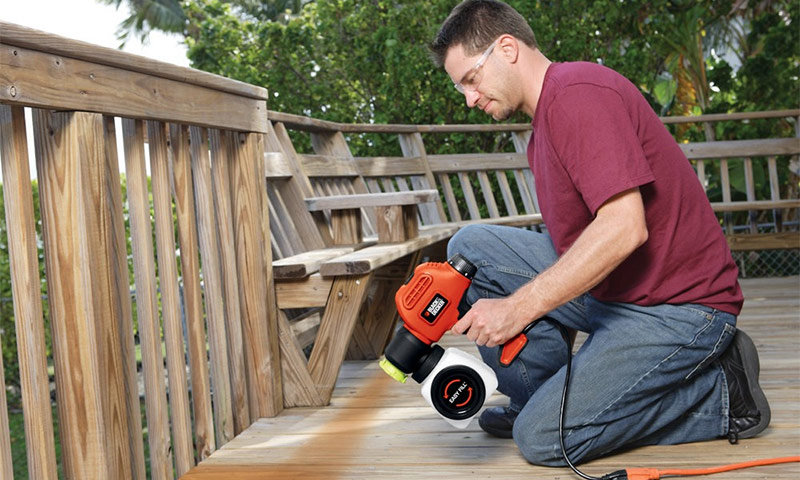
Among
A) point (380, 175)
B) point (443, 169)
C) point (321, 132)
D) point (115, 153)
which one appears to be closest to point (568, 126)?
point (115, 153)

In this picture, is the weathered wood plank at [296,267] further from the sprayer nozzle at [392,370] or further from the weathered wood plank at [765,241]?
the weathered wood plank at [765,241]

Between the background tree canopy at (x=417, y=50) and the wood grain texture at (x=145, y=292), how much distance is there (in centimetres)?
652

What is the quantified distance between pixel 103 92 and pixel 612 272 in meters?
1.41

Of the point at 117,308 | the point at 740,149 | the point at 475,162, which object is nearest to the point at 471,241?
the point at 117,308

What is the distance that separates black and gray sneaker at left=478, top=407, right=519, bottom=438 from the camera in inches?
105

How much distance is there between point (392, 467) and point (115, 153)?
3.71ft

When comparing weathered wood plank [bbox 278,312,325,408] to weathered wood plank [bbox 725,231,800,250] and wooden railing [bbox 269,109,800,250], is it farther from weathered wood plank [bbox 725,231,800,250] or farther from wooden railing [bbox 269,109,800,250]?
weathered wood plank [bbox 725,231,800,250]

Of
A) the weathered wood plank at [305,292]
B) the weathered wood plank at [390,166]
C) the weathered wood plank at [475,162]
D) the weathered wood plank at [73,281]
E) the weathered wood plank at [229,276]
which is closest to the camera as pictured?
the weathered wood plank at [73,281]

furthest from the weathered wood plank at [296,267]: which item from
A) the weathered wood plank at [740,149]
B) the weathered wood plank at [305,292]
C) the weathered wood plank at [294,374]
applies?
the weathered wood plank at [740,149]

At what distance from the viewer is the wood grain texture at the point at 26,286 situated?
1.84m

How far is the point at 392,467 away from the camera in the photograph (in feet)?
8.05

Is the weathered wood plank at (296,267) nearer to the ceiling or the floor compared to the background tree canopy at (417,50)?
nearer to the floor

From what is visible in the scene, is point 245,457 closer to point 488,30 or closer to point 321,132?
point 488,30

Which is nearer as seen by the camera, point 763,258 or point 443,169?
point 443,169
